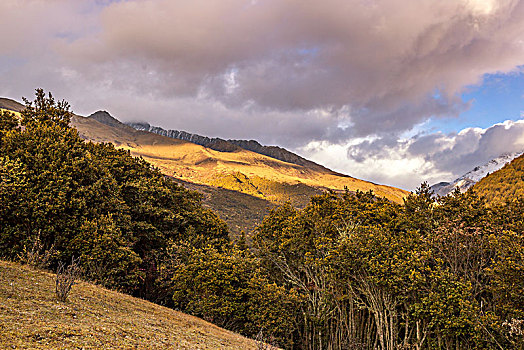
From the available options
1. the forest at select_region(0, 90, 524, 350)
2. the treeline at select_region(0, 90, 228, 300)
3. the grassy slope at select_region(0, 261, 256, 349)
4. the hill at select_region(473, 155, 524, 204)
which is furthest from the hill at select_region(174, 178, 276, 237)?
the grassy slope at select_region(0, 261, 256, 349)

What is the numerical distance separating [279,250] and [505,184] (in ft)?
150

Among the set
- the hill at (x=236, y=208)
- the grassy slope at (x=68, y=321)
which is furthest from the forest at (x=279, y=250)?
the hill at (x=236, y=208)

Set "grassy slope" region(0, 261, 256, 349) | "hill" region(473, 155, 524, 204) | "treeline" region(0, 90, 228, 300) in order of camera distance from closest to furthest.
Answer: "grassy slope" region(0, 261, 256, 349)
"treeline" region(0, 90, 228, 300)
"hill" region(473, 155, 524, 204)

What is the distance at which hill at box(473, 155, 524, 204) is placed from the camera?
52.2m

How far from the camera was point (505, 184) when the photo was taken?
55.3 meters

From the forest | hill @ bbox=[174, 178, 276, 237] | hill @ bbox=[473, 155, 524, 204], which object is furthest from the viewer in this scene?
hill @ bbox=[174, 178, 276, 237]

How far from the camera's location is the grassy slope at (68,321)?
25.3ft

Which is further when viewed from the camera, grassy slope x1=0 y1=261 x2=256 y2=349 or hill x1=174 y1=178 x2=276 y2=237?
hill x1=174 y1=178 x2=276 y2=237

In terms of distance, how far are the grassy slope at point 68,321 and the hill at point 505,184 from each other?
55.3 m

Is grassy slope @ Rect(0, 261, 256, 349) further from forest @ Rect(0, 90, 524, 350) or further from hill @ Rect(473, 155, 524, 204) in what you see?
hill @ Rect(473, 155, 524, 204)

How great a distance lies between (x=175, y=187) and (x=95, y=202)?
11918 mm

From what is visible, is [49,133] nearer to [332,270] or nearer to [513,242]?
[332,270]

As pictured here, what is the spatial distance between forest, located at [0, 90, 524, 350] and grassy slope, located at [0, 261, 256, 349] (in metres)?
4.45

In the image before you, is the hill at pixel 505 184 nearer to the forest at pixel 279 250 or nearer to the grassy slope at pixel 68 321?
the forest at pixel 279 250
